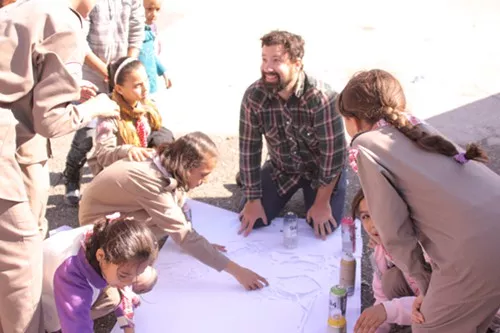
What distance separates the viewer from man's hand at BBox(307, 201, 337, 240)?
3711mm

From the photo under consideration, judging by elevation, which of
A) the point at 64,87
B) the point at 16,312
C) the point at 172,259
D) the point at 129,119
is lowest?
the point at 172,259

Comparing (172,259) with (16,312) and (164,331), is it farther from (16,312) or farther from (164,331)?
(16,312)

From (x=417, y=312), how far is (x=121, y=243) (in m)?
1.16

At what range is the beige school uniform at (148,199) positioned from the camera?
121 inches

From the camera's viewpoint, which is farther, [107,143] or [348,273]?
[107,143]

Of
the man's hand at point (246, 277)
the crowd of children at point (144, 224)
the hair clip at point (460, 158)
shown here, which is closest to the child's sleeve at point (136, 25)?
the crowd of children at point (144, 224)

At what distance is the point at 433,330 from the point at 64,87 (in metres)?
1.64

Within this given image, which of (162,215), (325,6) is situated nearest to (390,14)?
(325,6)

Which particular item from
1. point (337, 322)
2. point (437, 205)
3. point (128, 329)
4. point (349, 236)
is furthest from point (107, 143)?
point (437, 205)

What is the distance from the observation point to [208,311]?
310 centimetres

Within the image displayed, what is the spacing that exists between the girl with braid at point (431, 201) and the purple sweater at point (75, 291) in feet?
3.70

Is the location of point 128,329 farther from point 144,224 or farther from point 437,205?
point 437,205

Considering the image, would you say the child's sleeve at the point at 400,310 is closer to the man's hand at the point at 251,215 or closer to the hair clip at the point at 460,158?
the hair clip at the point at 460,158

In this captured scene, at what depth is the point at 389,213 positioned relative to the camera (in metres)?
2.21
